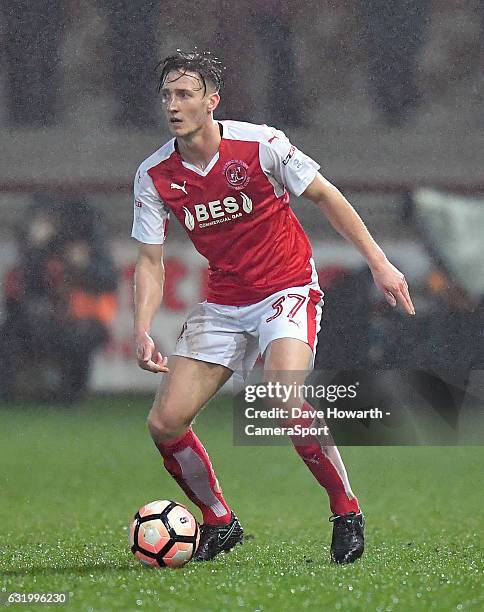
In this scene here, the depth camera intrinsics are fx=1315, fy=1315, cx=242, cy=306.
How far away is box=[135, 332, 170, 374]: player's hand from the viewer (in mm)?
5422

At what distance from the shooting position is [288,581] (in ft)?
16.4

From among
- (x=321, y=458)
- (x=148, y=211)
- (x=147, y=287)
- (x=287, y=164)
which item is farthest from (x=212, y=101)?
(x=321, y=458)

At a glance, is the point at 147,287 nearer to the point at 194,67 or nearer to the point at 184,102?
the point at 184,102

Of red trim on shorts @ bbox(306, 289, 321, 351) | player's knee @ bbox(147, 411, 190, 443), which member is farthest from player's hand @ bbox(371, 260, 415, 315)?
player's knee @ bbox(147, 411, 190, 443)

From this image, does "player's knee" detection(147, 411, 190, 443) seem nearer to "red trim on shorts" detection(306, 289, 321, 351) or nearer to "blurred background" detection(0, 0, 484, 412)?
"red trim on shorts" detection(306, 289, 321, 351)

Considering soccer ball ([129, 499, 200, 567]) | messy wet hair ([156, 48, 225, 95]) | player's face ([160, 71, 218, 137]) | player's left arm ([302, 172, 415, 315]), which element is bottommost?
soccer ball ([129, 499, 200, 567])

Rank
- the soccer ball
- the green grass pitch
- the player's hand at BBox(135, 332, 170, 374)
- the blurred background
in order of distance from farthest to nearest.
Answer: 1. the blurred background
2. the player's hand at BBox(135, 332, 170, 374)
3. the soccer ball
4. the green grass pitch

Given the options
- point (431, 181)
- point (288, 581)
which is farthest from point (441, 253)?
point (288, 581)

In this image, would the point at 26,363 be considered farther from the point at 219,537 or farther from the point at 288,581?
the point at 288,581

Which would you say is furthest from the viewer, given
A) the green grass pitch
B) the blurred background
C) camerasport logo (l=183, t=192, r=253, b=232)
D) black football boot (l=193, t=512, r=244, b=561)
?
the blurred background

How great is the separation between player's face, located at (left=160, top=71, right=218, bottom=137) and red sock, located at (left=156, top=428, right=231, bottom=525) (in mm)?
1313

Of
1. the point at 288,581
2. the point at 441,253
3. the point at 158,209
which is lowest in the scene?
the point at 288,581

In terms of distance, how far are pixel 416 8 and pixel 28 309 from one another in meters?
3.83

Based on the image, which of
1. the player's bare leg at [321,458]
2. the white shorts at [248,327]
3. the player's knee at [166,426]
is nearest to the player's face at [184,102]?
the white shorts at [248,327]
